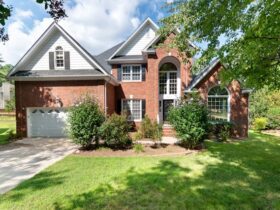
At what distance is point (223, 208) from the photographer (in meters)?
5.27

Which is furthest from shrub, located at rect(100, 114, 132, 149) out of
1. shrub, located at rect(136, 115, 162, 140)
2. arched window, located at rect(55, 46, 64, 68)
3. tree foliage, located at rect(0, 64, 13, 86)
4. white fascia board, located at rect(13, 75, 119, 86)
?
tree foliage, located at rect(0, 64, 13, 86)

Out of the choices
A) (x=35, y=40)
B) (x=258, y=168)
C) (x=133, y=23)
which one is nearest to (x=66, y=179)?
(x=258, y=168)

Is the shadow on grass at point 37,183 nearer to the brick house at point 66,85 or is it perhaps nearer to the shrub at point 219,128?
the brick house at point 66,85

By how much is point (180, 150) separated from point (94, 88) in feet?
25.0

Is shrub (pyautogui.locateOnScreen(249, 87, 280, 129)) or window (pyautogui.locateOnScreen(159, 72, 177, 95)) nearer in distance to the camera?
window (pyautogui.locateOnScreen(159, 72, 177, 95))

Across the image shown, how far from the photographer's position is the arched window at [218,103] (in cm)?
1636

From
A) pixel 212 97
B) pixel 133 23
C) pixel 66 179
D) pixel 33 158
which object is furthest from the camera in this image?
pixel 133 23

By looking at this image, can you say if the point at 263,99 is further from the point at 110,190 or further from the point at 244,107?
the point at 110,190

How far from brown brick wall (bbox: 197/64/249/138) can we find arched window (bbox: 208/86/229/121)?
1.42 feet

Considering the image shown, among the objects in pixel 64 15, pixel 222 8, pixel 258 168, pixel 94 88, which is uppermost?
pixel 222 8

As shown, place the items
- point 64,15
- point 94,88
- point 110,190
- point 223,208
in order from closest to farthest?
point 223,208 → point 64,15 → point 110,190 → point 94,88

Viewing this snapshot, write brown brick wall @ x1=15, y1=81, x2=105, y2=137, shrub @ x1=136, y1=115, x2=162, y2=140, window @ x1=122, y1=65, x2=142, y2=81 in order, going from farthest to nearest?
window @ x1=122, y1=65, x2=142, y2=81 < brown brick wall @ x1=15, y1=81, x2=105, y2=137 < shrub @ x1=136, y1=115, x2=162, y2=140

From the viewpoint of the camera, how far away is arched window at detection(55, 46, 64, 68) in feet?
52.0

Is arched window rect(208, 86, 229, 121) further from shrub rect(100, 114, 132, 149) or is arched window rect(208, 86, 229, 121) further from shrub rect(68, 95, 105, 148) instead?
shrub rect(68, 95, 105, 148)
